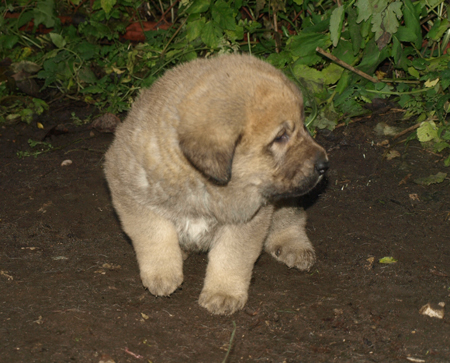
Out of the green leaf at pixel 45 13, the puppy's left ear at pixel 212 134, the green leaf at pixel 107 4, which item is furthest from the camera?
the green leaf at pixel 45 13

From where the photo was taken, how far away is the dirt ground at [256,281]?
10.9ft

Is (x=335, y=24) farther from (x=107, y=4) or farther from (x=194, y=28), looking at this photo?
(x=107, y=4)

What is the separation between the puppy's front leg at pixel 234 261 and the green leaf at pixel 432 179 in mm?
1982

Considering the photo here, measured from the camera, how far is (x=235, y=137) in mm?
3264

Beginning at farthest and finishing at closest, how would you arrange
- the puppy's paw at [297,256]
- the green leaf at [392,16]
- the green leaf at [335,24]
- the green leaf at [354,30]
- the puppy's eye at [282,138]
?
the green leaf at [354,30], the green leaf at [335,24], the green leaf at [392,16], the puppy's paw at [297,256], the puppy's eye at [282,138]

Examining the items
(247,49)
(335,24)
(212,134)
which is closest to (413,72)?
(335,24)

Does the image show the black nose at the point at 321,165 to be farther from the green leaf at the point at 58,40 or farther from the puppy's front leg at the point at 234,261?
the green leaf at the point at 58,40

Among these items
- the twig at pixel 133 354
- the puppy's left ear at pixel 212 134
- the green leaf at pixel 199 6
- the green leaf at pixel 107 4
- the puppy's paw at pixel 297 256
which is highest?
the puppy's left ear at pixel 212 134

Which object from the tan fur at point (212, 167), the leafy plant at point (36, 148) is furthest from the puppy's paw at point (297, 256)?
the leafy plant at point (36, 148)

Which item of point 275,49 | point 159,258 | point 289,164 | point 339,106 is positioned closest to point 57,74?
point 275,49

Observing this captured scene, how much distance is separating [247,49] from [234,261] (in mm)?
3529

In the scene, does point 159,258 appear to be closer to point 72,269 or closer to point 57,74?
point 72,269

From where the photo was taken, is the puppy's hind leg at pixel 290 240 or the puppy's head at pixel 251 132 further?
the puppy's hind leg at pixel 290 240

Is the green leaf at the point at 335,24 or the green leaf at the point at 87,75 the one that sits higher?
the green leaf at the point at 335,24
